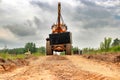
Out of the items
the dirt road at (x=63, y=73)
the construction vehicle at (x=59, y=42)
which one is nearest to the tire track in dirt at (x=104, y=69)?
the dirt road at (x=63, y=73)

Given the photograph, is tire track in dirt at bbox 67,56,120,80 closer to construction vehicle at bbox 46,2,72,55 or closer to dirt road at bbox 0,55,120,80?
dirt road at bbox 0,55,120,80

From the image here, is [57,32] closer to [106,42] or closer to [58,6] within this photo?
[58,6]

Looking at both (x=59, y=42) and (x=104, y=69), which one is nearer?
(x=104, y=69)

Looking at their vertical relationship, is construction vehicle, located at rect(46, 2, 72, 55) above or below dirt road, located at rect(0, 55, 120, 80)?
above

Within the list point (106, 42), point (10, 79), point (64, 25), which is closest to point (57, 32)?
point (64, 25)

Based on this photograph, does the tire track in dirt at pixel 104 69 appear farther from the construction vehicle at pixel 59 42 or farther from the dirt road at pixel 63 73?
the construction vehicle at pixel 59 42

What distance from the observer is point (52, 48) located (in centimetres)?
4009

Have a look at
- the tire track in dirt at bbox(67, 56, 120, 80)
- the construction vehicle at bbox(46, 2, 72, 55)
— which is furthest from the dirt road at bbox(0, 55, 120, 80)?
the construction vehicle at bbox(46, 2, 72, 55)

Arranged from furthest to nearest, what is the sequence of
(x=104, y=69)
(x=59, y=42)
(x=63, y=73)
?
(x=59, y=42) → (x=104, y=69) → (x=63, y=73)

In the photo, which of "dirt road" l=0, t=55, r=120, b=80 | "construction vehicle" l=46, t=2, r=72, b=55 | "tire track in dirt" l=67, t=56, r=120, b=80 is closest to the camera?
"dirt road" l=0, t=55, r=120, b=80

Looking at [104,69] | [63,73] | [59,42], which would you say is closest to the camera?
[63,73]

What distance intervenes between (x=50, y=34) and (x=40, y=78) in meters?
28.4

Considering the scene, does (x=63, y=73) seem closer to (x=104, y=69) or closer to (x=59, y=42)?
(x=104, y=69)

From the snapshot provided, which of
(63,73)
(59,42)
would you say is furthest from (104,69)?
(59,42)
